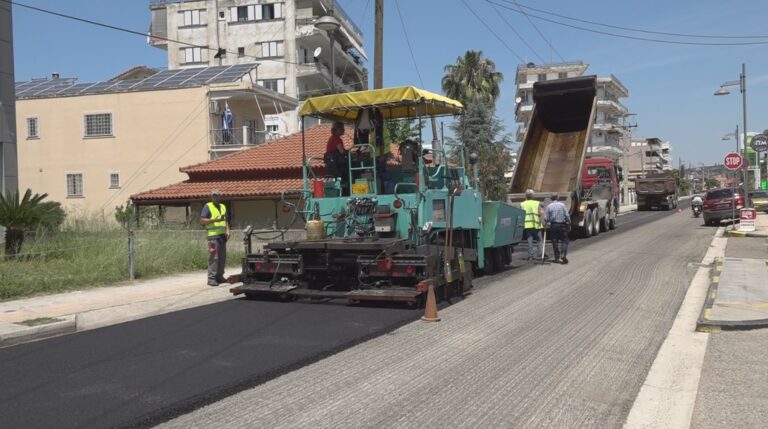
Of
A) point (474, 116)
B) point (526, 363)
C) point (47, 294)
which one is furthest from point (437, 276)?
point (474, 116)

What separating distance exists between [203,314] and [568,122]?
15215 millimetres

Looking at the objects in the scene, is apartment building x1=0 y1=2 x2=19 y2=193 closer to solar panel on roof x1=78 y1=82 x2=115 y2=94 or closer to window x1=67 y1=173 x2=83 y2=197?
solar panel on roof x1=78 y1=82 x2=115 y2=94

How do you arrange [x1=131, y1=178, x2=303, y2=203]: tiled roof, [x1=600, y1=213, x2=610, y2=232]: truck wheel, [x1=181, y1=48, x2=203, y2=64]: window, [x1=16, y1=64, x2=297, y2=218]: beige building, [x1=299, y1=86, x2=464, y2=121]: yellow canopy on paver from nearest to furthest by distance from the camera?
1. [x1=299, y1=86, x2=464, y2=121]: yellow canopy on paver
2. [x1=131, y1=178, x2=303, y2=203]: tiled roof
3. [x1=600, y1=213, x2=610, y2=232]: truck wheel
4. [x1=16, y1=64, x2=297, y2=218]: beige building
5. [x1=181, y1=48, x2=203, y2=64]: window

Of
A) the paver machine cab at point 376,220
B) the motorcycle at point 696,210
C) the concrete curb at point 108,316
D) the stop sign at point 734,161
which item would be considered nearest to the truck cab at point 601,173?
the stop sign at point 734,161

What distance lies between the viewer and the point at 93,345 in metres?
7.07

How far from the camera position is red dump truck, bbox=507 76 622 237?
19.6m

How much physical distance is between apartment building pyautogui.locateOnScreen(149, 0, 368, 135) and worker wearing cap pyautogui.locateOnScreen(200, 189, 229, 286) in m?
31.5

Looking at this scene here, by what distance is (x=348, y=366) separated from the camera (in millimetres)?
6004

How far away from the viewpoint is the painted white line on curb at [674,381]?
4.69 metres

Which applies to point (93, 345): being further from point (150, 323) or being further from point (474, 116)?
point (474, 116)

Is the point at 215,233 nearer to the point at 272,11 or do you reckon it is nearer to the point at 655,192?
the point at 272,11

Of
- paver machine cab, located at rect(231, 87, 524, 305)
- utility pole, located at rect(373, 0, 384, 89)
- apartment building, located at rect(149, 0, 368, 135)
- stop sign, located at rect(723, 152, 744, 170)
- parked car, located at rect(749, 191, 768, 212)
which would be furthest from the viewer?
apartment building, located at rect(149, 0, 368, 135)

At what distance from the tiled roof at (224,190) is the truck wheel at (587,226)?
9703 mm

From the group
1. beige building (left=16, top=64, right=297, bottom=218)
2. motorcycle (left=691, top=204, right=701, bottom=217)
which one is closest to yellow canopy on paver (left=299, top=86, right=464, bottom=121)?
beige building (left=16, top=64, right=297, bottom=218)
